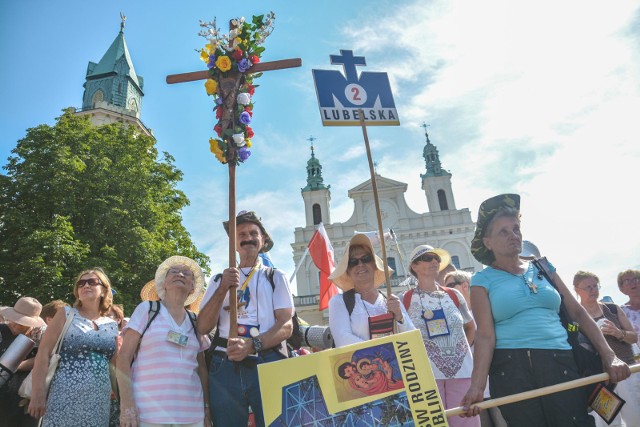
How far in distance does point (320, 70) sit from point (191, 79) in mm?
1349

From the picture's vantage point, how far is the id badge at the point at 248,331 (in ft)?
11.0

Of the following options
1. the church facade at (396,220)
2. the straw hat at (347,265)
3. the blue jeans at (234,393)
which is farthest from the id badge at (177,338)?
the church facade at (396,220)

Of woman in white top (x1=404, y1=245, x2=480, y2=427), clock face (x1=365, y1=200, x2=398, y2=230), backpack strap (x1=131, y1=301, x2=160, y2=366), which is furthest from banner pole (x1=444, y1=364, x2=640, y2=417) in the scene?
clock face (x1=365, y1=200, x2=398, y2=230)

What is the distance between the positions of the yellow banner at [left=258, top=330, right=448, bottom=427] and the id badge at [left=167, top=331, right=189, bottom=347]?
3.58ft

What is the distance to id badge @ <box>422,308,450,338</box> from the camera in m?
4.19

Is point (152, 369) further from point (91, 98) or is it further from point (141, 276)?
point (91, 98)

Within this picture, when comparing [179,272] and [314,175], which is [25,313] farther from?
[314,175]

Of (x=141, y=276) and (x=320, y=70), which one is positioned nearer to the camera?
(x=320, y=70)

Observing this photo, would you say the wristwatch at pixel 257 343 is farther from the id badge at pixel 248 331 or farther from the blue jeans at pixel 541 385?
the blue jeans at pixel 541 385

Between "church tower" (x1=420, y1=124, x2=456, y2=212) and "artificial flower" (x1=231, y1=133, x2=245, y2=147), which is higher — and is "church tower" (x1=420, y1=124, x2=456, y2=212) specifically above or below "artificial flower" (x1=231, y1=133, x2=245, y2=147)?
above

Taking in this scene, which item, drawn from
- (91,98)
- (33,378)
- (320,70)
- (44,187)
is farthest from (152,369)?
(91,98)

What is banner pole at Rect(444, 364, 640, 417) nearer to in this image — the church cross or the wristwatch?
the wristwatch

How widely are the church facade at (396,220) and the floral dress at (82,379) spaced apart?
109 feet

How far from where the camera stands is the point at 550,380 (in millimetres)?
2764
